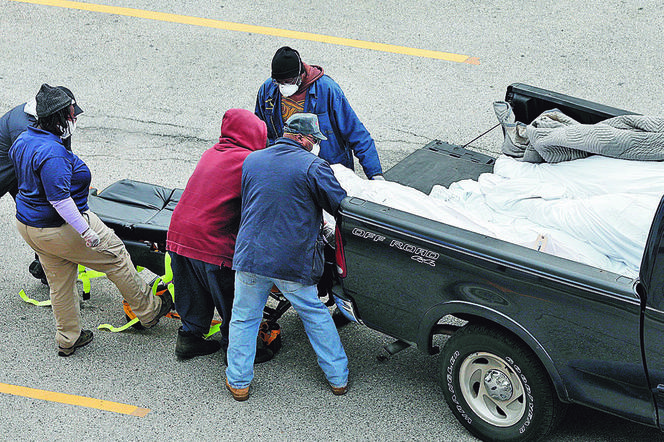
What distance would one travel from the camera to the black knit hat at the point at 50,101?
A: 5176mm

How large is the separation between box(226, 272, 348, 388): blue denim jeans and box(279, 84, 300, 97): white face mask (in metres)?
1.69

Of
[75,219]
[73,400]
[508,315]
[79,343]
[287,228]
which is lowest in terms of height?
[73,400]

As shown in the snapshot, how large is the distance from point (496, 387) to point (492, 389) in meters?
0.03

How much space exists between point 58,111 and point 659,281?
144 inches

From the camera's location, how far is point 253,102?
9.30 m

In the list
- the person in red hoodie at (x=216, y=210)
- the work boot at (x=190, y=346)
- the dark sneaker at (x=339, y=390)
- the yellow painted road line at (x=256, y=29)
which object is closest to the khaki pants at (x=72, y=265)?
the work boot at (x=190, y=346)

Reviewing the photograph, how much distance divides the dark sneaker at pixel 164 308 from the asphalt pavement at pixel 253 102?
0.11m

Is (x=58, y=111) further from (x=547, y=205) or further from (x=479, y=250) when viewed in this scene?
(x=547, y=205)

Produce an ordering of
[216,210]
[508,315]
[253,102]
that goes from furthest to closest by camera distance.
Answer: [253,102] < [216,210] < [508,315]

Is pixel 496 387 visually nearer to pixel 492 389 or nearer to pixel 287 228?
pixel 492 389

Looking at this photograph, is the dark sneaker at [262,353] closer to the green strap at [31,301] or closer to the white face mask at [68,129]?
the green strap at [31,301]

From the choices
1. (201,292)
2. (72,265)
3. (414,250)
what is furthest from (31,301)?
(414,250)

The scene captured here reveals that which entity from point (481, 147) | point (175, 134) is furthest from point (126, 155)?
point (481, 147)

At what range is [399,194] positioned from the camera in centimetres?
534
